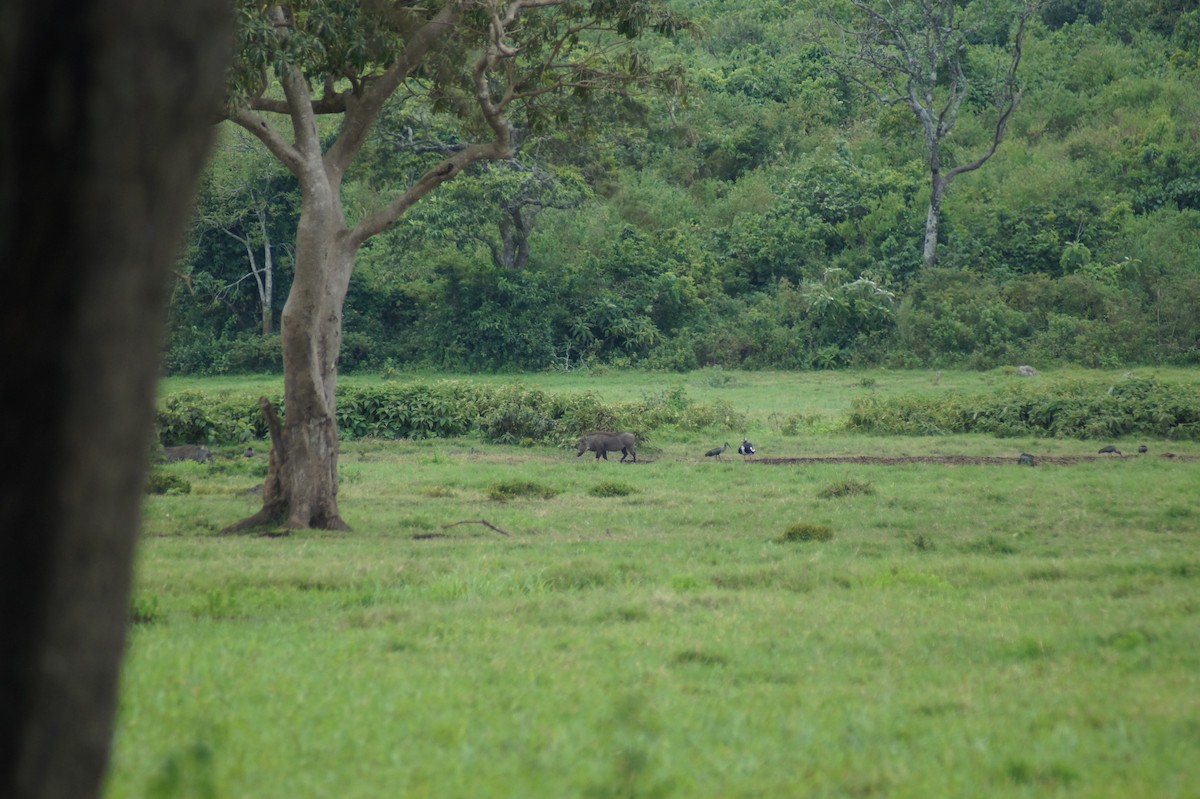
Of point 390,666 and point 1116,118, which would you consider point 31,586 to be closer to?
point 390,666

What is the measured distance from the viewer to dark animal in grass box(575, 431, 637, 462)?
20.9 metres

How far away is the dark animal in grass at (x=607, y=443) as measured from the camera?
20.9m

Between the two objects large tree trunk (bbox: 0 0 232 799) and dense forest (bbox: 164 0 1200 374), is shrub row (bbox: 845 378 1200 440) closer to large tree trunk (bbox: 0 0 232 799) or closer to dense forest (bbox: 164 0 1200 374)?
dense forest (bbox: 164 0 1200 374)

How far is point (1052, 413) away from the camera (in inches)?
930

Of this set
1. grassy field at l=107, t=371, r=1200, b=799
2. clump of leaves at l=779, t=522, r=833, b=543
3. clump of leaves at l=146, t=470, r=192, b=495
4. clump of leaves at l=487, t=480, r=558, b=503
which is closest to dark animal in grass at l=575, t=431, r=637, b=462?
clump of leaves at l=487, t=480, r=558, b=503

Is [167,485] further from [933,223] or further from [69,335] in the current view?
[933,223]

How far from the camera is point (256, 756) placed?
15.3 feet

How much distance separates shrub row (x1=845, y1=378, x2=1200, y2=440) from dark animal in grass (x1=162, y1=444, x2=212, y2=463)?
41.8 feet

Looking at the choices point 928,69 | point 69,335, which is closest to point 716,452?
point 69,335

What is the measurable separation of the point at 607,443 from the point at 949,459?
5892 mm

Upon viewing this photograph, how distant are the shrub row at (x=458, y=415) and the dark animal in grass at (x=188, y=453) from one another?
1141 millimetres

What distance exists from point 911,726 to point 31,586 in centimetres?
437

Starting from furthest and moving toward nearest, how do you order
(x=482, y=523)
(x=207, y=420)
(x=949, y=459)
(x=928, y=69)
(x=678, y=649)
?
(x=928, y=69), (x=207, y=420), (x=949, y=459), (x=482, y=523), (x=678, y=649)

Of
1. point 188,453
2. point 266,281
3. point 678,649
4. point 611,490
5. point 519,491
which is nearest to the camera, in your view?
point 678,649
